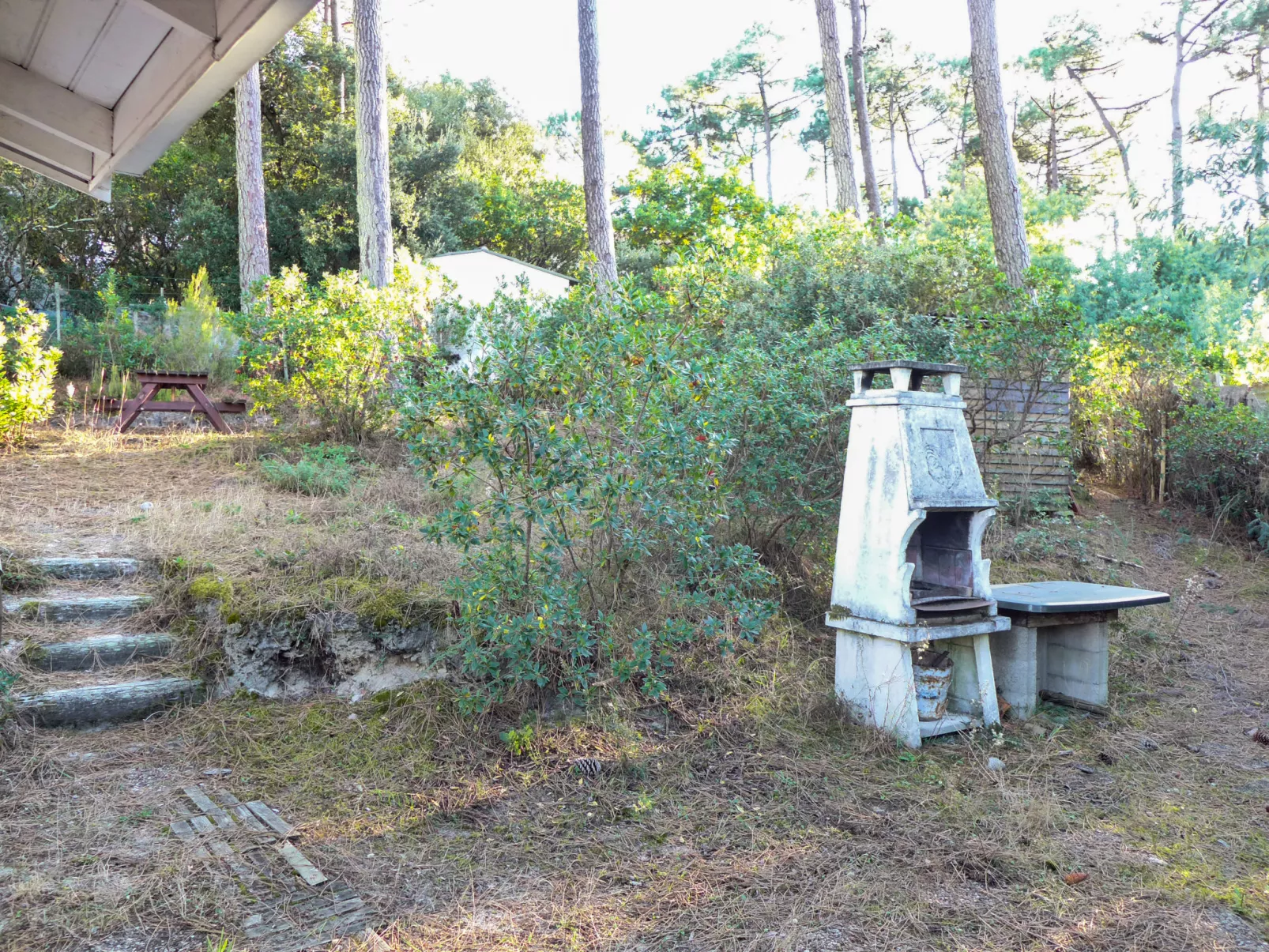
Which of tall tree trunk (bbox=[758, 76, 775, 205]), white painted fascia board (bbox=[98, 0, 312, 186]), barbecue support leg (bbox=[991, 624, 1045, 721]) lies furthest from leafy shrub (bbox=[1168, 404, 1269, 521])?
tall tree trunk (bbox=[758, 76, 775, 205])

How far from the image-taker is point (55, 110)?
3.12 metres

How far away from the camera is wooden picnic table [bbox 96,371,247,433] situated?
8906mm

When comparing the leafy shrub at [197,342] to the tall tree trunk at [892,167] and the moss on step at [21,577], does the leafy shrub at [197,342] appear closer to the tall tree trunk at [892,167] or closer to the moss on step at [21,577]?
the moss on step at [21,577]

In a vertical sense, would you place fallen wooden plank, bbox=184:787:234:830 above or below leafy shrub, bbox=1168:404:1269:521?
below

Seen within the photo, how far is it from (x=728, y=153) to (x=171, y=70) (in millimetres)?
29244

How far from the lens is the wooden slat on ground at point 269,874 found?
249 centimetres

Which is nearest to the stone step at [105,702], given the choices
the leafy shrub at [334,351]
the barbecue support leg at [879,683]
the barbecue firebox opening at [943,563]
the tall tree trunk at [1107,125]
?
the barbecue support leg at [879,683]

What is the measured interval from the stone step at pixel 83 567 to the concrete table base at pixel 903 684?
397cm

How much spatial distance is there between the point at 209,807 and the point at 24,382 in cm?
642

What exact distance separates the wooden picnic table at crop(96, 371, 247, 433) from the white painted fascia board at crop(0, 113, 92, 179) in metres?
5.83

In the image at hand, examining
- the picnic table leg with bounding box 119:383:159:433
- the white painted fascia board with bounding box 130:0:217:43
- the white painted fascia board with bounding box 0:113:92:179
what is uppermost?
the white painted fascia board with bounding box 0:113:92:179

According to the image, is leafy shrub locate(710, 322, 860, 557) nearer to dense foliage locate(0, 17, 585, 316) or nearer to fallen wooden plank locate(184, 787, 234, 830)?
fallen wooden plank locate(184, 787, 234, 830)

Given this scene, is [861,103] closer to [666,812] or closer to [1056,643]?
[1056,643]

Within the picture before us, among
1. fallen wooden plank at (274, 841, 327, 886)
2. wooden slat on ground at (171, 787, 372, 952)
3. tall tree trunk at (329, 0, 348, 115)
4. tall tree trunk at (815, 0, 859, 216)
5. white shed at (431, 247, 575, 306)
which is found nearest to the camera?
wooden slat on ground at (171, 787, 372, 952)
